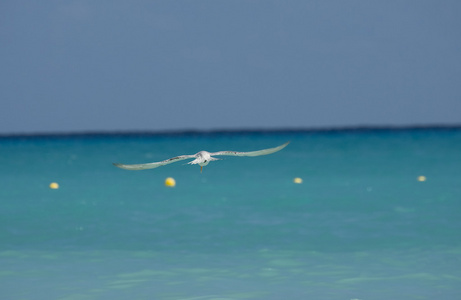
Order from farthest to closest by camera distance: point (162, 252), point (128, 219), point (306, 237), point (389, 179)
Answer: point (389, 179) < point (128, 219) < point (306, 237) < point (162, 252)

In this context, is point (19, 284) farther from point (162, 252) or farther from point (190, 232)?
point (190, 232)

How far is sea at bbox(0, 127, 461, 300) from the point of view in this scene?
13.4m

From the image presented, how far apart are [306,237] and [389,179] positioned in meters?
17.1

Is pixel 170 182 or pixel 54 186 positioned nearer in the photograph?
pixel 170 182

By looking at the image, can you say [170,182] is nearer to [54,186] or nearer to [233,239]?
[54,186]

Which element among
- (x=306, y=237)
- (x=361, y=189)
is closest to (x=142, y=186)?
(x=361, y=189)

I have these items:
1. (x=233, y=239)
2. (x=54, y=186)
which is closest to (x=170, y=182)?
(x=54, y=186)

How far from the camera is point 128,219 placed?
22.1 metres

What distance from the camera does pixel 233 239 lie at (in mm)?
17938

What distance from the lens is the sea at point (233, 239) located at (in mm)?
13359

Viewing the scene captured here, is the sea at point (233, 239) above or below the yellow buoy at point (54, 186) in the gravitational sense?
above

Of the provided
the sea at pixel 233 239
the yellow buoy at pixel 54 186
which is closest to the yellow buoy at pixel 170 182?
the sea at pixel 233 239

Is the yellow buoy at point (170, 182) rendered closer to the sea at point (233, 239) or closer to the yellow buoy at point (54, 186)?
the sea at point (233, 239)

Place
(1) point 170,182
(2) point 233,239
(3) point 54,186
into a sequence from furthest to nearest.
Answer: (3) point 54,186, (1) point 170,182, (2) point 233,239
